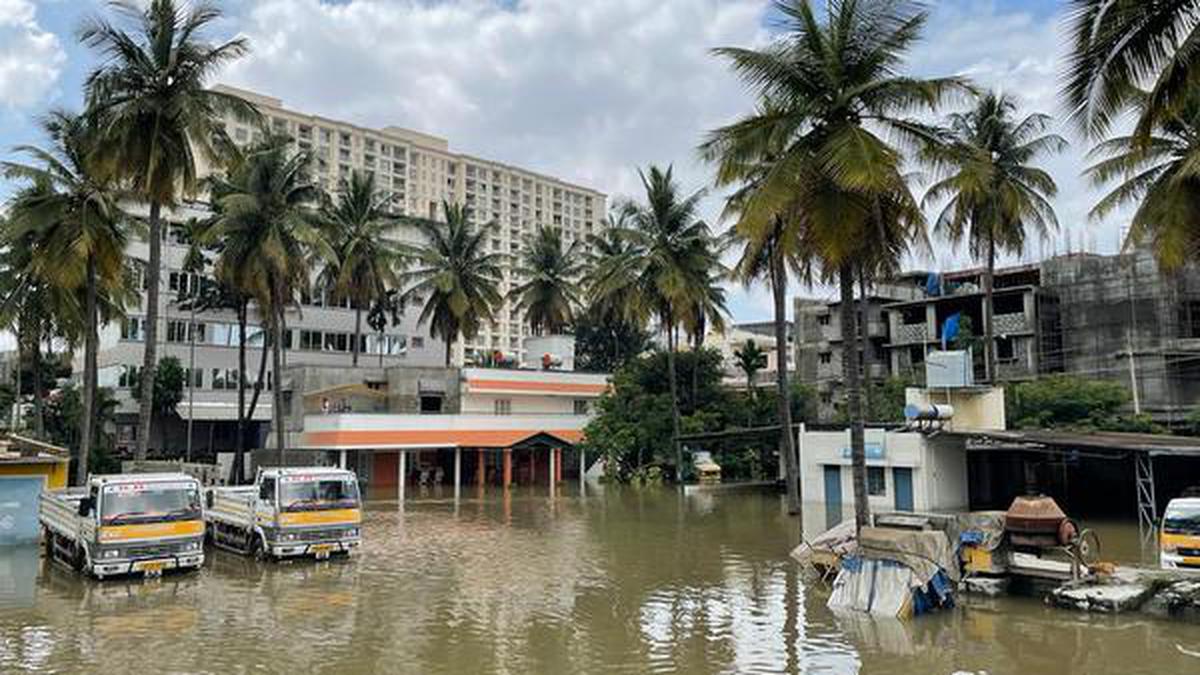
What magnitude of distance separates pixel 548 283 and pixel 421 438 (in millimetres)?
17253

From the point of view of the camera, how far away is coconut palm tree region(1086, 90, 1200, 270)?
71.2ft

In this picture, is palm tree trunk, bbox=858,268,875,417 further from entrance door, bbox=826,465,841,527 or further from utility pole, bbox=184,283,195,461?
utility pole, bbox=184,283,195,461

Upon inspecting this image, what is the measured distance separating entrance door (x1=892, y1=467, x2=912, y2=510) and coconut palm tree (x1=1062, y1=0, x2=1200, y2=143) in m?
22.1

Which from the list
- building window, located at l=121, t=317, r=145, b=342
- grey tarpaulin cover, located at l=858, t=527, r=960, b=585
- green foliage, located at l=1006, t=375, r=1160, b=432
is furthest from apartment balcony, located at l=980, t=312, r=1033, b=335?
building window, located at l=121, t=317, r=145, b=342

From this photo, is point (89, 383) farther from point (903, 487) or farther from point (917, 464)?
point (917, 464)

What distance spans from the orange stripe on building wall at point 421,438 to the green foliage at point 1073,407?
2510 centimetres

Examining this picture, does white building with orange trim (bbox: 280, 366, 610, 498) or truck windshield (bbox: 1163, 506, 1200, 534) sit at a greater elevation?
white building with orange trim (bbox: 280, 366, 610, 498)

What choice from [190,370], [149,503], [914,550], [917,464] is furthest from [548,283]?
[914,550]

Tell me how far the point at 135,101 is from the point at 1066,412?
129 feet

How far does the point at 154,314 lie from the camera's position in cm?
2939

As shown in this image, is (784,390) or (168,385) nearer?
(784,390)

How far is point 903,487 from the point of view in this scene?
1312 inches

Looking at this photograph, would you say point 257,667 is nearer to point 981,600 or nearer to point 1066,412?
point 981,600

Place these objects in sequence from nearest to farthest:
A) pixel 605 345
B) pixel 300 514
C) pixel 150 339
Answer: pixel 300 514 → pixel 150 339 → pixel 605 345
